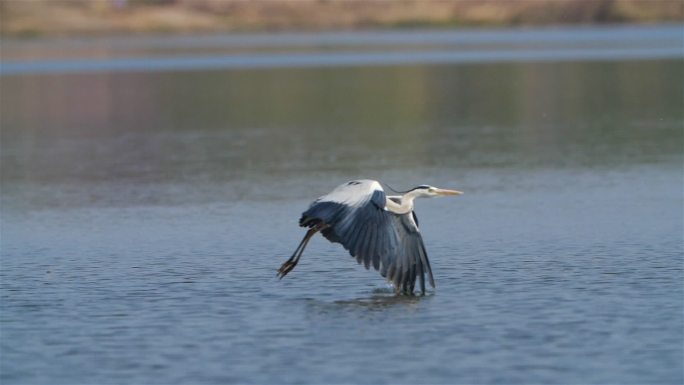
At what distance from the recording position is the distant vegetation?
8769cm

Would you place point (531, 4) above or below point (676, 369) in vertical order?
above

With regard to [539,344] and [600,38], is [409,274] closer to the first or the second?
[539,344]

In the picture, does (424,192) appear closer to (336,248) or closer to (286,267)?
(286,267)

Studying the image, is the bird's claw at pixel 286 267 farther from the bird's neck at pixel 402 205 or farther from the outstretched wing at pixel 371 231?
the bird's neck at pixel 402 205

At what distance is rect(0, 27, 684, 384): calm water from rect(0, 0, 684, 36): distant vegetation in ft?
191

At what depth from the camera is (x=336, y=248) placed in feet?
44.7

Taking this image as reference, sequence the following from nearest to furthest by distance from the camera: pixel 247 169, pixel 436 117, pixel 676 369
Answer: pixel 676 369, pixel 247 169, pixel 436 117

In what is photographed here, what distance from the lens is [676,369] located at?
8867 mm

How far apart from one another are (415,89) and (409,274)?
25.1m

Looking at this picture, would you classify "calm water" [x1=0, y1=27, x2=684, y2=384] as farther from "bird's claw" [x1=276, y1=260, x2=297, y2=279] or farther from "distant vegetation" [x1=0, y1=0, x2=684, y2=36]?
"distant vegetation" [x1=0, y1=0, x2=684, y2=36]

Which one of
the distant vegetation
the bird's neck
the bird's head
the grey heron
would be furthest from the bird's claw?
the distant vegetation

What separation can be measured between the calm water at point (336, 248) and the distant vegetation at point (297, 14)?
5829cm

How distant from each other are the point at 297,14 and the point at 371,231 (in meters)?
87.8

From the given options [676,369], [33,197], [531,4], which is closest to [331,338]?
[676,369]
